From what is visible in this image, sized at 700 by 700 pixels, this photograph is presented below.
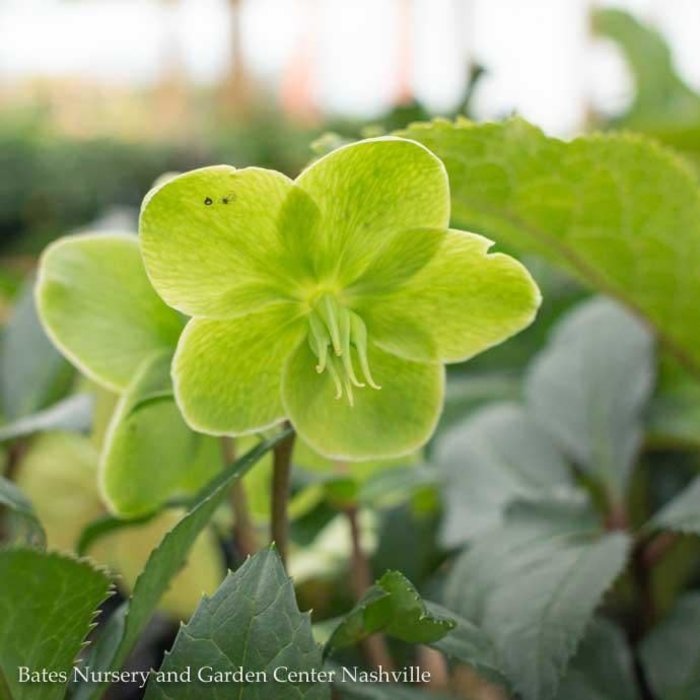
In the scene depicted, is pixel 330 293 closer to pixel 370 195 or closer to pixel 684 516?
pixel 370 195

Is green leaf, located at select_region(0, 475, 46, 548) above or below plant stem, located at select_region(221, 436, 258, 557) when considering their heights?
above

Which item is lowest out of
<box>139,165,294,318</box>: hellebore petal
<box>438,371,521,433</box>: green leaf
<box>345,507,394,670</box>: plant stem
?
<box>438,371,521,433</box>: green leaf

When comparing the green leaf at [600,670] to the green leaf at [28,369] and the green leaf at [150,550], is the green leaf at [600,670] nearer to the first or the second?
the green leaf at [150,550]

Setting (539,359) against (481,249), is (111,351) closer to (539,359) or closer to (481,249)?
(481,249)

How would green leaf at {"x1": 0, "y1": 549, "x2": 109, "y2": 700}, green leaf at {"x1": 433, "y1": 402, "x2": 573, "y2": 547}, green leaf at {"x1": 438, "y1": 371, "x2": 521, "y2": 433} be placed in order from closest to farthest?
green leaf at {"x1": 0, "y1": 549, "x2": 109, "y2": 700} < green leaf at {"x1": 433, "y1": 402, "x2": 573, "y2": 547} < green leaf at {"x1": 438, "y1": 371, "x2": 521, "y2": 433}

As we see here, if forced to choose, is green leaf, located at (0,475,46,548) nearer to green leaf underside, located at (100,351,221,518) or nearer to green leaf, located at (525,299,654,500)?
green leaf underside, located at (100,351,221,518)

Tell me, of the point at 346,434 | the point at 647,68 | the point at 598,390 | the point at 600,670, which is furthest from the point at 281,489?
the point at 647,68

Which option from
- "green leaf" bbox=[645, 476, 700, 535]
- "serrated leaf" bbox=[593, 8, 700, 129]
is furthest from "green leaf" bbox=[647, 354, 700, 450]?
"serrated leaf" bbox=[593, 8, 700, 129]
